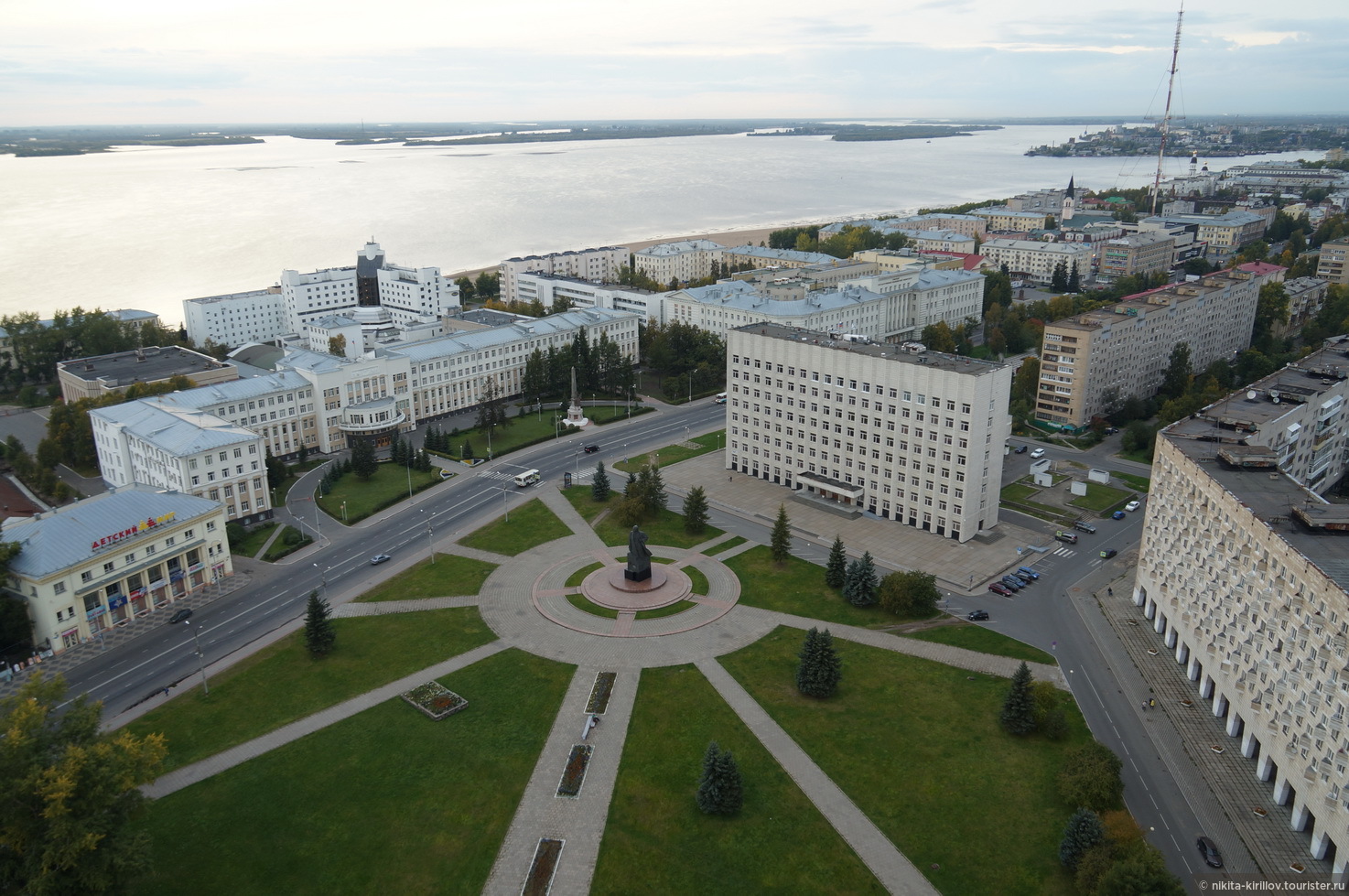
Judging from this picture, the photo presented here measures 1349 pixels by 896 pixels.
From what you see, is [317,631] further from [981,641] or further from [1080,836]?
[1080,836]

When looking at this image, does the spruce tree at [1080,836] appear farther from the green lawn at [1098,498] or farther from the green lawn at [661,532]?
the green lawn at [1098,498]

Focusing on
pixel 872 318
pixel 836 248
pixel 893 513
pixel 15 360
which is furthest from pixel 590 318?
pixel 836 248

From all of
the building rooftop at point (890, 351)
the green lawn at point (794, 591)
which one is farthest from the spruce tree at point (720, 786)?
the building rooftop at point (890, 351)

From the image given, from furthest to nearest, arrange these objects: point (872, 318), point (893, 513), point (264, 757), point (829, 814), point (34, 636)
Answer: point (872, 318)
point (893, 513)
point (34, 636)
point (264, 757)
point (829, 814)

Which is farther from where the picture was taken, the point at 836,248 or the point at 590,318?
the point at 836,248

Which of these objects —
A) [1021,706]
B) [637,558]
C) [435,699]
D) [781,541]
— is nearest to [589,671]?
[435,699]

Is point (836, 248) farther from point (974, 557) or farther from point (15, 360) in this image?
point (15, 360)
